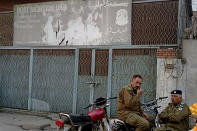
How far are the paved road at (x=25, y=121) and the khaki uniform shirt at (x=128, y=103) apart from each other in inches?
127

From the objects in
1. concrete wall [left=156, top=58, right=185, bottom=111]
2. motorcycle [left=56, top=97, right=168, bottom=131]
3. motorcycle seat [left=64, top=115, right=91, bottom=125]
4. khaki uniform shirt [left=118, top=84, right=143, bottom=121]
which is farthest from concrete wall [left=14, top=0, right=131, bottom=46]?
motorcycle seat [left=64, top=115, right=91, bottom=125]

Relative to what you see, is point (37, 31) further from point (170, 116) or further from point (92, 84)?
point (170, 116)

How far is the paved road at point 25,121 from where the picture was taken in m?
7.98

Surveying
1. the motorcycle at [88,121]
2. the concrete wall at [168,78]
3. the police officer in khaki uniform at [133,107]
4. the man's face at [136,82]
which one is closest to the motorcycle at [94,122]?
the motorcycle at [88,121]

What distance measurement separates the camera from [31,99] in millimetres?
10070

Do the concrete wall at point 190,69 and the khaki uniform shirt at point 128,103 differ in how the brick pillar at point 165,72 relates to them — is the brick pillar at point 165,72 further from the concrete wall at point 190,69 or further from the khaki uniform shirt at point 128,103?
the khaki uniform shirt at point 128,103

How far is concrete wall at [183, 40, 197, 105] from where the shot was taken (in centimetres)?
744

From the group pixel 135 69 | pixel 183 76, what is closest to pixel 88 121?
pixel 183 76

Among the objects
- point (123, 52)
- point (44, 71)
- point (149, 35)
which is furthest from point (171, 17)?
point (44, 71)

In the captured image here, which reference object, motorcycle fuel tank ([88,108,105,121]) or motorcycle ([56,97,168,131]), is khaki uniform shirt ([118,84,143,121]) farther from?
motorcycle fuel tank ([88,108,105,121])

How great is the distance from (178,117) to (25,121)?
5.44 m

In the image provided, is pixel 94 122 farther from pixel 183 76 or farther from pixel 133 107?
pixel 183 76

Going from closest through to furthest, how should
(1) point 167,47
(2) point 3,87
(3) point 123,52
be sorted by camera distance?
(1) point 167,47 < (3) point 123,52 < (2) point 3,87

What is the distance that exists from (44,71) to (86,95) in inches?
74.8
